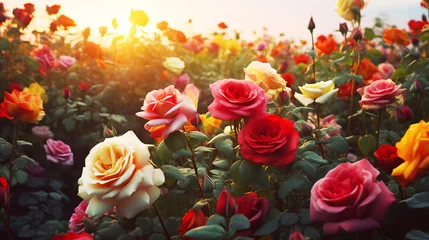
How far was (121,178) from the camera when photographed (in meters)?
1.19

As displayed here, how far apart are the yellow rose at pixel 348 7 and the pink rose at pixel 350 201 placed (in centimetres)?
135

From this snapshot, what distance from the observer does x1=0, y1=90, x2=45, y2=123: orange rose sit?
6.53 feet

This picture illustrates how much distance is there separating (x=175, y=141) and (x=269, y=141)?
0.27 metres

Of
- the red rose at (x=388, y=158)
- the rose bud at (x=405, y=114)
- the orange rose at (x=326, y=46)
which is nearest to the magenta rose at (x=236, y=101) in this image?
the red rose at (x=388, y=158)

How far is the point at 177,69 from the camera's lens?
3.24 m

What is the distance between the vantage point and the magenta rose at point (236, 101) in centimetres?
131

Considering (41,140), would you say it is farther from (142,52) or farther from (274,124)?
(274,124)

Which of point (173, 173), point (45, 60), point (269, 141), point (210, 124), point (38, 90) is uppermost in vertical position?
point (269, 141)

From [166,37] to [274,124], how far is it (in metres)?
3.01

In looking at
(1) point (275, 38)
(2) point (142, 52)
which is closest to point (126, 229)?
(2) point (142, 52)

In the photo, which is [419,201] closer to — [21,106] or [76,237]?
[76,237]

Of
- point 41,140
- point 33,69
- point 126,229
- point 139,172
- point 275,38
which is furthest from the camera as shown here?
point 275,38

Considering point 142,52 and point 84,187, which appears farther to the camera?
point 142,52

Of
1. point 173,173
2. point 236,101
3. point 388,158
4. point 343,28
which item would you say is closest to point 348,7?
point 343,28
